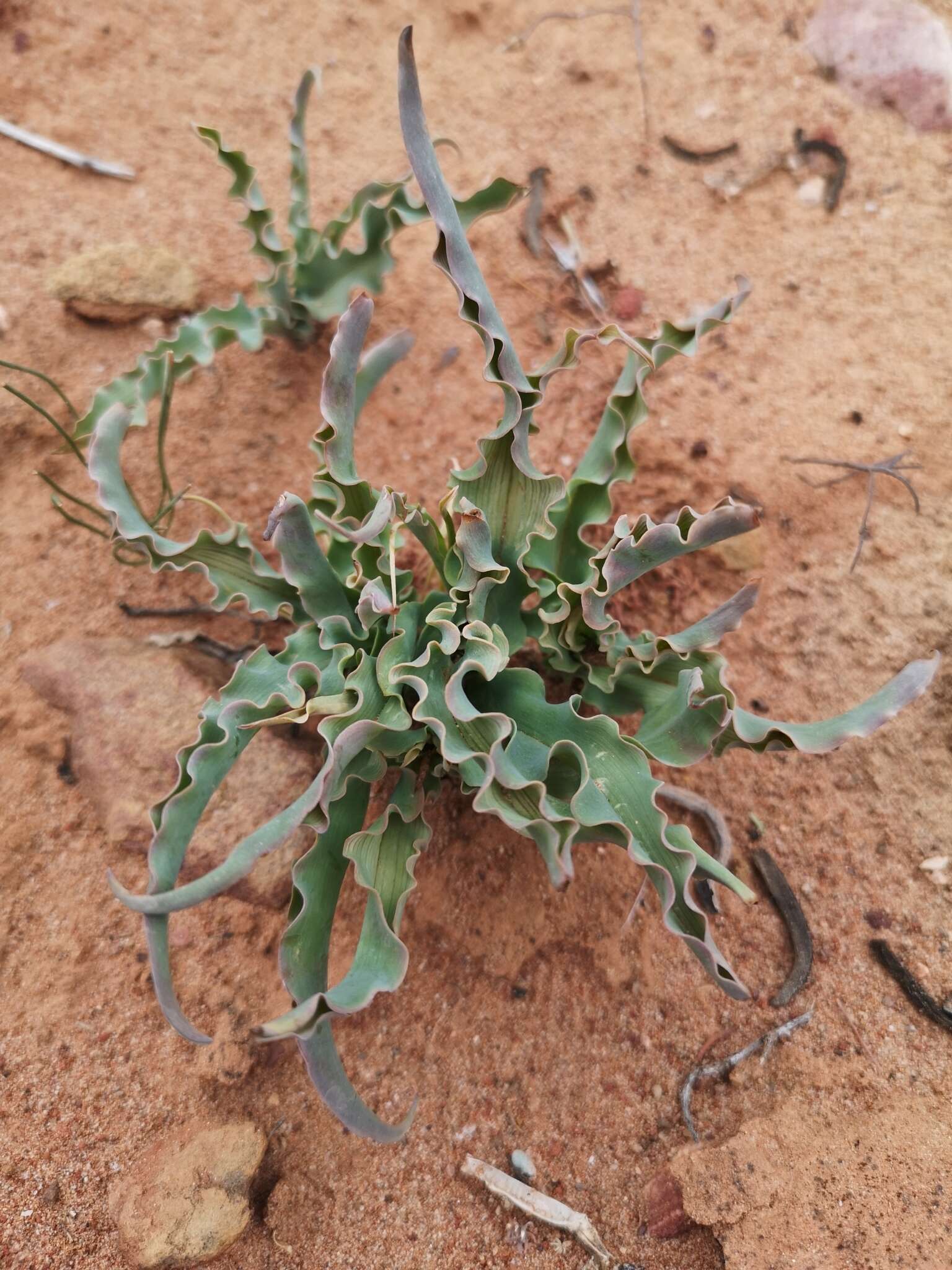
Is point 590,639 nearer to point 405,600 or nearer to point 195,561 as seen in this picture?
point 405,600

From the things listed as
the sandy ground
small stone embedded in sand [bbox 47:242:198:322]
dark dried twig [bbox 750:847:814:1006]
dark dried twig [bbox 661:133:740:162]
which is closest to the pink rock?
the sandy ground

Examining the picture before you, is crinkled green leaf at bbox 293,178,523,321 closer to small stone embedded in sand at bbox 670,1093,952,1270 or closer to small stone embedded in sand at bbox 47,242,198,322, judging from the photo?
small stone embedded in sand at bbox 47,242,198,322

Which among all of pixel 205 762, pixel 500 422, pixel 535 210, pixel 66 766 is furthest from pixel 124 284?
pixel 205 762

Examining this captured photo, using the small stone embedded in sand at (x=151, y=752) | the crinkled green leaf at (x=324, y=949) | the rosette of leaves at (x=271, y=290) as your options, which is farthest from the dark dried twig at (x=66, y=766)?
the crinkled green leaf at (x=324, y=949)

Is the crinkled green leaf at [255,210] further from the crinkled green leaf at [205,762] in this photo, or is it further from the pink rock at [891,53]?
the pink rock at [891,53]

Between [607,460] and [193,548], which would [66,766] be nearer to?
[193,548]

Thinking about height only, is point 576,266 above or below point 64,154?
above
